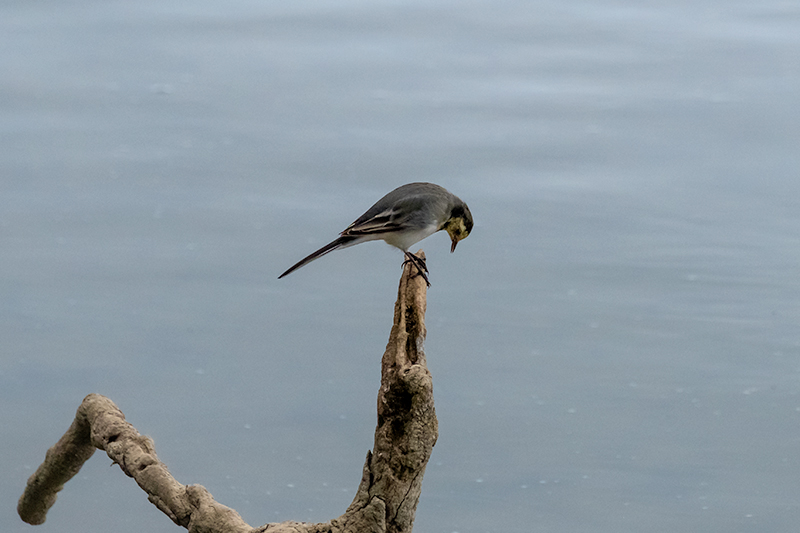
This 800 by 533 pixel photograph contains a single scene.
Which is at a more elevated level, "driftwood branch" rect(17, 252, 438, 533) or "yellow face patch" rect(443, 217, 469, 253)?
"yellow face patch" rect(443, 217, 469, 253)

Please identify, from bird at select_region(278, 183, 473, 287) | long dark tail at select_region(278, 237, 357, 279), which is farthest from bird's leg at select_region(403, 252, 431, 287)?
long dark tail at select_region(278, 237, 357, 279)

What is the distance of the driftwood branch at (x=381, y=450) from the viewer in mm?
902

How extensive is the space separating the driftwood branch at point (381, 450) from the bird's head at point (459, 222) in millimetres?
78

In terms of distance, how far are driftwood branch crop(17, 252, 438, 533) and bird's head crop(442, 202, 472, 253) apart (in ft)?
0.26

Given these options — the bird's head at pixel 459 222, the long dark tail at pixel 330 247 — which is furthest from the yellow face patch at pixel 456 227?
the long dark tail at pixel 330 247

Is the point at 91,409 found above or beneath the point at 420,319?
beneath

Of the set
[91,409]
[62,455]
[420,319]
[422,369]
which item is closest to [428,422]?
[422,369]

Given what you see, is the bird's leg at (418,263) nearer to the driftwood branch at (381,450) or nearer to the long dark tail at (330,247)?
the driftwood branch at (381,450)

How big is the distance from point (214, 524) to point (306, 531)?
110 millimetres

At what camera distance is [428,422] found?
904mm

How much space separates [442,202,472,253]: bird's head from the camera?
45.5 inches

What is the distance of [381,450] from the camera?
0.92m

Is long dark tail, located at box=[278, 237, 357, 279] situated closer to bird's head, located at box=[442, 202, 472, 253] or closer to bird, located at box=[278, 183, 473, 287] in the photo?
bird, located at box=[278, 183, 473, 287]

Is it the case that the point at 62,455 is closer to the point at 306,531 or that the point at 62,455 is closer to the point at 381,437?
the point at 306,531
